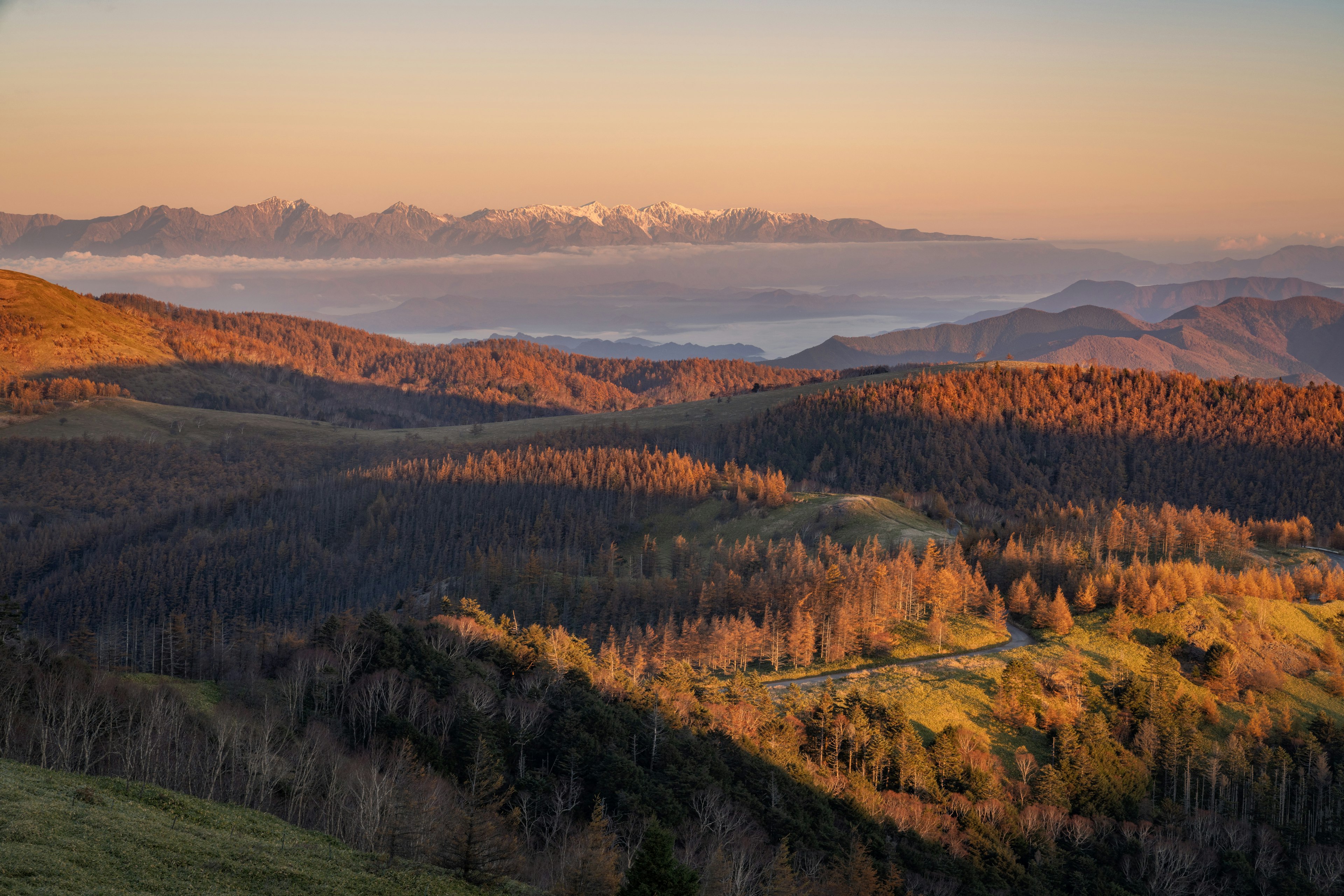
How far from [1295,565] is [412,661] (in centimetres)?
17116

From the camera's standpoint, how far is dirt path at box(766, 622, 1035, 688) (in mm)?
120688

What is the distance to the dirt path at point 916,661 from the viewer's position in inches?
4751

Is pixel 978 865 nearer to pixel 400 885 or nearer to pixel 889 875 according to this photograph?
pixel 889 875

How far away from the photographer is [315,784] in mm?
68625

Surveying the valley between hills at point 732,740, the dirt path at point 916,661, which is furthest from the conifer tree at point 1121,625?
the dirt path at point 916,661

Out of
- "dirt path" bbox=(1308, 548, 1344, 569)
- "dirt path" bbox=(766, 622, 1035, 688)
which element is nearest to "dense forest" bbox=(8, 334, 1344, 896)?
"dirt path" bbox=(766, 622, 1035, 688)

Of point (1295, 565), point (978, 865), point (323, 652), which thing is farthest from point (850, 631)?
point (1295, 565)

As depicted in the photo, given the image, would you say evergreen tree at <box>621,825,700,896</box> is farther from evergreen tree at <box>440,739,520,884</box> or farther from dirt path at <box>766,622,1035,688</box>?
dirt path at <box>766,622,1035,688</box>

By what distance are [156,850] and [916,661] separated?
103 m

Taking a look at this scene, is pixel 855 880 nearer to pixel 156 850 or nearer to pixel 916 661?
pixel 156 850

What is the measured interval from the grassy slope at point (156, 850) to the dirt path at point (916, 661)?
74.2 m

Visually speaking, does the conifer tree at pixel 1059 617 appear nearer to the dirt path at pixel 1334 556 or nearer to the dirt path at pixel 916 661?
the dirt path at pixel 916 661

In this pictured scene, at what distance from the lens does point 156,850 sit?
43.4m

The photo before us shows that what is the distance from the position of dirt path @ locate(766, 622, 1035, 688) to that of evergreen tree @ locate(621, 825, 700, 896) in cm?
7556
